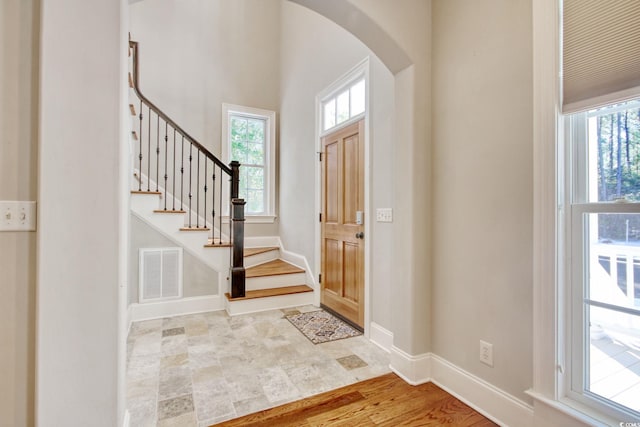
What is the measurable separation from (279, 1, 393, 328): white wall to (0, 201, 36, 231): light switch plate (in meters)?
2.03

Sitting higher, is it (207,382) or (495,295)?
(495,295)

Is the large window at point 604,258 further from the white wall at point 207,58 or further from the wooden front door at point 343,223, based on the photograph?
the white wall at point 207,58

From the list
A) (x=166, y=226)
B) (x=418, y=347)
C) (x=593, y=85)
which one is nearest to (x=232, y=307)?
(x=166, y=226)

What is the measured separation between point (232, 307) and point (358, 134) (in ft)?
7.59

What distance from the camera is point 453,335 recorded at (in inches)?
73.9

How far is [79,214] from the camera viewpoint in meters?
1.22

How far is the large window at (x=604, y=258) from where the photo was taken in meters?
1.20

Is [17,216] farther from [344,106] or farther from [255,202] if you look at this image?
[255,202]

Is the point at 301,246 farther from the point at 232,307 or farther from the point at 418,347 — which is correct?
the point at 418,347

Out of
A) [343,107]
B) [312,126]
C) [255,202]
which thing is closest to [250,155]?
[255,202]

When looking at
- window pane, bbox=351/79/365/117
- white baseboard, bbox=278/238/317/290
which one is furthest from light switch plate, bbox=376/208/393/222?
white baseboard, bbox=278/238/317/290

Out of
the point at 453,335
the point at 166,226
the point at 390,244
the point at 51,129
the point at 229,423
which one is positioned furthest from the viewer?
the point at 166,226

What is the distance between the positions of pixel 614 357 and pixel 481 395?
0.69 metres

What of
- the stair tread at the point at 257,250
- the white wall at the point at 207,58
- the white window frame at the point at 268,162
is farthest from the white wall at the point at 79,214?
the white window frame at the point at 268,162
